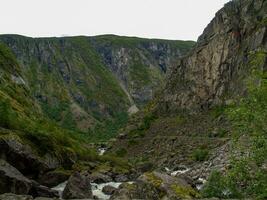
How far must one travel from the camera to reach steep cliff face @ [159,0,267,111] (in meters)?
138

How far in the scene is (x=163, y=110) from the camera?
16138 cm

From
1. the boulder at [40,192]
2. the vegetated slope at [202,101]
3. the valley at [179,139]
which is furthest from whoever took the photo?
the vegetated slope at [202,101]

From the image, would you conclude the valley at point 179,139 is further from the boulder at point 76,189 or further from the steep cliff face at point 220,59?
the steep cliff face at point 220,59

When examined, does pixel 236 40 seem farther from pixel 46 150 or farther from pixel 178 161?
pixel 46 150

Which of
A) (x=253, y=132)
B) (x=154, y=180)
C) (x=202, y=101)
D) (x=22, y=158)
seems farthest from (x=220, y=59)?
(x=253, y=132)

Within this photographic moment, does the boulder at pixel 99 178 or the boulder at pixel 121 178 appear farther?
the boulder at pixel 121 178

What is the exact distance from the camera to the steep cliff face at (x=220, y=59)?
138m

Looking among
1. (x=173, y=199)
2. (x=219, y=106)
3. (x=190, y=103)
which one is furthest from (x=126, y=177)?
(x=190, y=103)

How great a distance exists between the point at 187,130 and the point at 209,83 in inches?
832

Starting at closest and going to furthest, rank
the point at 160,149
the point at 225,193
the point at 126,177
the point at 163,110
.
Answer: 1. the point at 225,193
2. the point at 126,177
3. the point at 160,149
4. the point at 163,110

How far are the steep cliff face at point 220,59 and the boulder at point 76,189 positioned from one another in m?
80.5

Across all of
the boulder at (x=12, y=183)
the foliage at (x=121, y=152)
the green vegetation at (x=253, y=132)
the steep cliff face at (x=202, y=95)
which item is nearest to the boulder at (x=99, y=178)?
the boulder at (x=12, y=183)

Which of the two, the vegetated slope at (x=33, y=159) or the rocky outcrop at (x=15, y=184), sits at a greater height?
the rocky outcrop at (x=15, y=184)

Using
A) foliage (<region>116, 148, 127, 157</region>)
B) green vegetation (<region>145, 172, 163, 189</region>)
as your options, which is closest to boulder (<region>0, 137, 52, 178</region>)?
green vegetation (<region>145, 172, 163, 189</region>)
